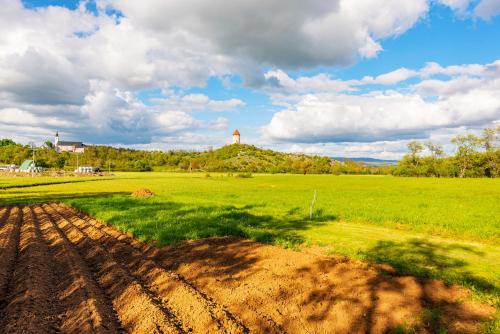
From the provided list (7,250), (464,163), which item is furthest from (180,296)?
(464,163)

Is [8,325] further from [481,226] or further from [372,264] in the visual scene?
[481,226]

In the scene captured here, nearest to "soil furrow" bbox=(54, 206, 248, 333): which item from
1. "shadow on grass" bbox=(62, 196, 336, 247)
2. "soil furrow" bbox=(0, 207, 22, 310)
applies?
"shadow on grass" bbox=(62, 196, 336, 247)

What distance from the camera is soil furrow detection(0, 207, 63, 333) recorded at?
7.71 metres

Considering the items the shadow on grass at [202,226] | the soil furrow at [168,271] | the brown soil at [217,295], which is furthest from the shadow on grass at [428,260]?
the soil furrow at [168,271]

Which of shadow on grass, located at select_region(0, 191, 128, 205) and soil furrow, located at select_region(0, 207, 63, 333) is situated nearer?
soil furrow, located at select_region(0, 207, 63, 333)

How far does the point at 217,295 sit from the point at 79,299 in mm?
3840

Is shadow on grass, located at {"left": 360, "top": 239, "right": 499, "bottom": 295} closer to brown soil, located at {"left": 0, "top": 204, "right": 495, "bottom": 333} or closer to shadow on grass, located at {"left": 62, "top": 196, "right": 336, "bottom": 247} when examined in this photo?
brown soil, located at {"left": 0, "top": 204, "right": 495, "bottom": 333}

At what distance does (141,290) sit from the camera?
9.35 m

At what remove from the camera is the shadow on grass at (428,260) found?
954 centimetres

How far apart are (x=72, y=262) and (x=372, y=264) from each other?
1100cm

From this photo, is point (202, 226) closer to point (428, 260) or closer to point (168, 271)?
point (168, 271)

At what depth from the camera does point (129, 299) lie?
891 cm

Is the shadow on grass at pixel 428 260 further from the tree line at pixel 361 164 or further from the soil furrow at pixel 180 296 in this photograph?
the tree line at pixel 361 164

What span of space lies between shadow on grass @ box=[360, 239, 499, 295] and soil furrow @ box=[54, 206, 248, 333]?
235 inches
